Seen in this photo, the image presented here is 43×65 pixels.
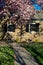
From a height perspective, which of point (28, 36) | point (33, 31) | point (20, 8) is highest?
point (20, 8)

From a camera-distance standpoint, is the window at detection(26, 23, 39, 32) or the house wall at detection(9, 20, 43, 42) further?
the window at detection(26, 23, 39, 32)

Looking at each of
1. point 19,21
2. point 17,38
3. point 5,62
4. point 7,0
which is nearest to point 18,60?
point 5,62

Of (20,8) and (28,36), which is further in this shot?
(28,36)

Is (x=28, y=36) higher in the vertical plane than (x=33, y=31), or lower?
lower

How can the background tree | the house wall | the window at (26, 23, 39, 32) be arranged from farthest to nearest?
the window at (26, 23, 39, 32) → the house wall → the background tree

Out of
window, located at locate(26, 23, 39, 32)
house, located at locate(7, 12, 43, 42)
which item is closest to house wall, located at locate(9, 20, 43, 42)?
house, located at locate(7, 12, 43, 42)

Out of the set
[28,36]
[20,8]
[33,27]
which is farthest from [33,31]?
[20,8]

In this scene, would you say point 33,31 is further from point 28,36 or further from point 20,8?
point 20,8

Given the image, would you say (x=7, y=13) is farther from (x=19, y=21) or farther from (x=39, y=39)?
(x=39, y=39)

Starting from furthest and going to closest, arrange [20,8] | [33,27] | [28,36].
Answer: [33,27], [28,36], [20,8]

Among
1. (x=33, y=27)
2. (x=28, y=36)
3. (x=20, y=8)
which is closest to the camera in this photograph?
(x=20, y=8)

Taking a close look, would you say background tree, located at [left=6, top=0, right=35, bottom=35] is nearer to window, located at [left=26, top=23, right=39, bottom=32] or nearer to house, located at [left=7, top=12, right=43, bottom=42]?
house, located at [left=7, top=12, right=43, bottom=42]

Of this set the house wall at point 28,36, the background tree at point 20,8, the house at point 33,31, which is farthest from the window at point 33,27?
the background tree at point 20,8

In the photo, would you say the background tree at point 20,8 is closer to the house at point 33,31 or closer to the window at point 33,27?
the house at point 33,31
